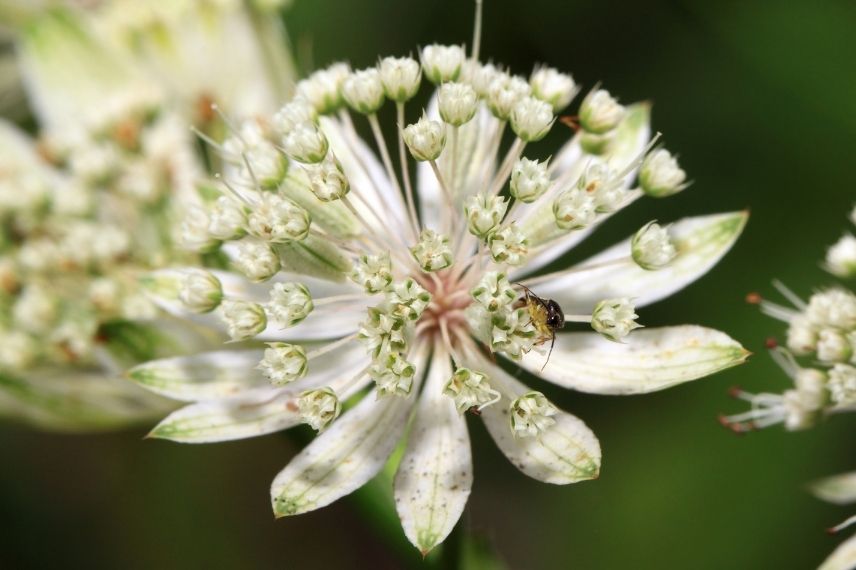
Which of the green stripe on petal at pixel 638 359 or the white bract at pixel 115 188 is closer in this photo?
the green stripe on petal at pixel 638 359

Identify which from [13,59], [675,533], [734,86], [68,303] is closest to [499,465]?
[675,533]

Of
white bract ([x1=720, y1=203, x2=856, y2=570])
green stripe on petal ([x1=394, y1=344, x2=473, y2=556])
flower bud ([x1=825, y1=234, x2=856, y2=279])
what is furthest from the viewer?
flower bud ([x1=825, y1=234, x2=856, y2=279])

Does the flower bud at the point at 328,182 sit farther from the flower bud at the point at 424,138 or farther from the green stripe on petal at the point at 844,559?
the green stripe on petal at the point at 844,559

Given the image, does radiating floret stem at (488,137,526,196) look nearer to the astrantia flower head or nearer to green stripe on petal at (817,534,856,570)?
the astrantia flower head

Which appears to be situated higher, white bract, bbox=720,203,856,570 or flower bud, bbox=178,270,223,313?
flower bud, bbox=178,270,223,313

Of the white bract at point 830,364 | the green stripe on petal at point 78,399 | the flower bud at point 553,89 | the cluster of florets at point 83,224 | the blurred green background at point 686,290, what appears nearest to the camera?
the white bract at point 830,364

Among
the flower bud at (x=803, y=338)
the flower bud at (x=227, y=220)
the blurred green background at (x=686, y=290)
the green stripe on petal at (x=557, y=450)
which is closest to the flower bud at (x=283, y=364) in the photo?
the flower bud at (x=227, y=220)

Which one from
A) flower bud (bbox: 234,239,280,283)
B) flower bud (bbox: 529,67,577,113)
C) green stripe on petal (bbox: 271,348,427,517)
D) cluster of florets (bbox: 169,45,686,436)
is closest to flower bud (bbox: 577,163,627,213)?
cluster of florets (bbox: 169,45,686,436)
